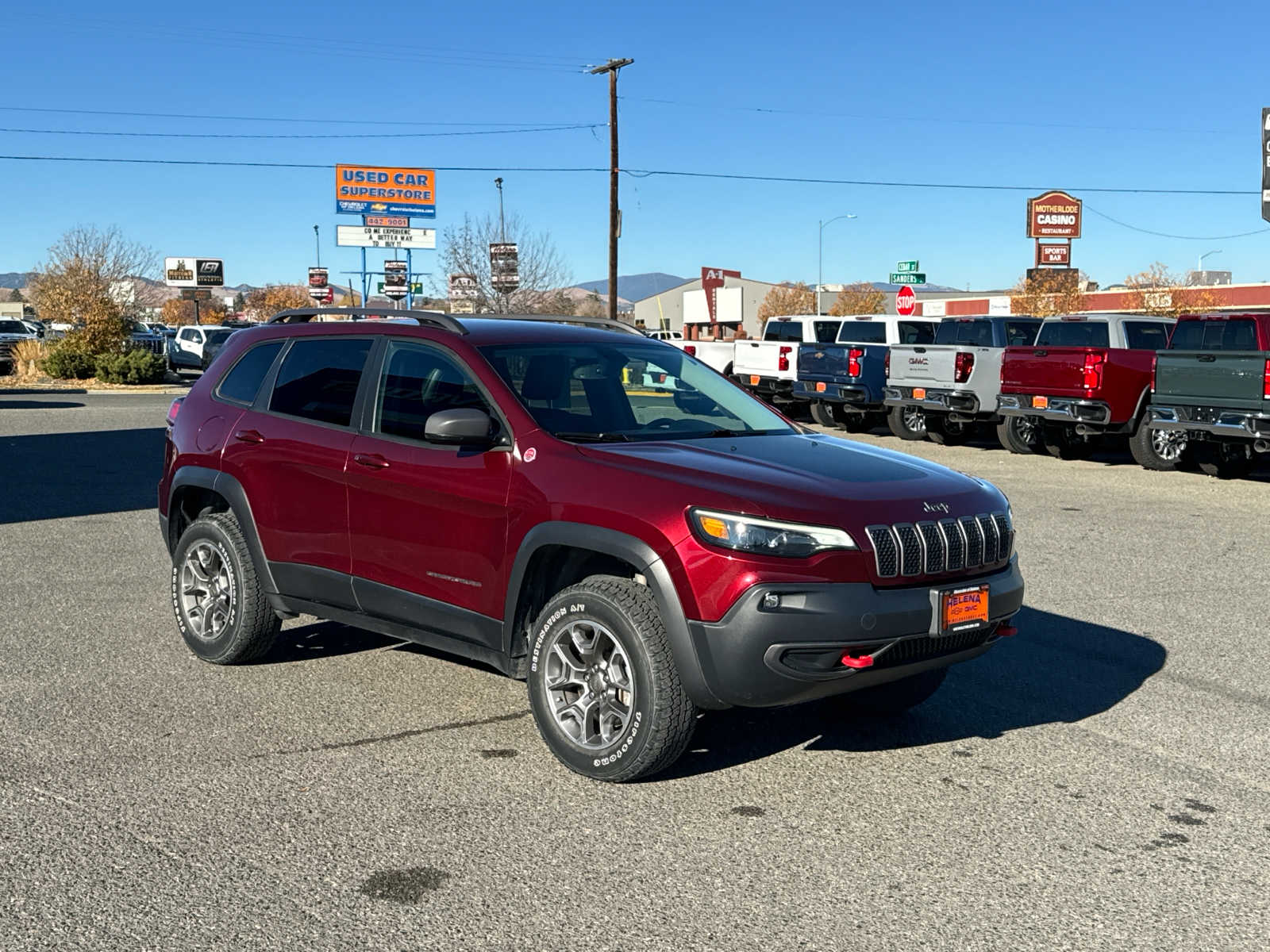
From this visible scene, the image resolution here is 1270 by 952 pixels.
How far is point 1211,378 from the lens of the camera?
15516mm

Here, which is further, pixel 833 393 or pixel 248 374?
pixel 833 393

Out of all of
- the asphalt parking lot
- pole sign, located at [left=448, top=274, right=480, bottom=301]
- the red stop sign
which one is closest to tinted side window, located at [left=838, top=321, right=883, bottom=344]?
the red stop sign

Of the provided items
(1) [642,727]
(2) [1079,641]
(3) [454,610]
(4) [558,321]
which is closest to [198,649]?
(3) [454,610]

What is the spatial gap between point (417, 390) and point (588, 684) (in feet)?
5.39

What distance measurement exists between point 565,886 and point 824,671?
1210mm

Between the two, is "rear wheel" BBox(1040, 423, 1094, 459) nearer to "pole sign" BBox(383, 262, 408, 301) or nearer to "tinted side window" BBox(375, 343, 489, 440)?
"tinted side window" BBox(375, 343, 489, 440)

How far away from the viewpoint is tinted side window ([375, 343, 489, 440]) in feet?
18.5

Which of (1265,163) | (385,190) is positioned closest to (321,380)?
(1265,163)

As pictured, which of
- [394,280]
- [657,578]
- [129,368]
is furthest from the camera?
[394,280]

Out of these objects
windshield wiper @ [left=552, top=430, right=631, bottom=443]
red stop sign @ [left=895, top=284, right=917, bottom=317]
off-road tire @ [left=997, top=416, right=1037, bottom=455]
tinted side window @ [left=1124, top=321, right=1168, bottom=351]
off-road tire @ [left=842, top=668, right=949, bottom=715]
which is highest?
red stop sign @ [left=895, top=284, right=917, bottom=317]

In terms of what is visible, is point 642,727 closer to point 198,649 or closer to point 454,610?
point 454,610

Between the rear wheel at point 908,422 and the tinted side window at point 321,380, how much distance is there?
16.6 m

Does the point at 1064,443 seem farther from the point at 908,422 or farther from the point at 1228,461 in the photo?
the point at 908,422

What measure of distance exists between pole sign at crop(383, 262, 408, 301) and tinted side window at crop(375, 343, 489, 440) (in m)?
46.3
